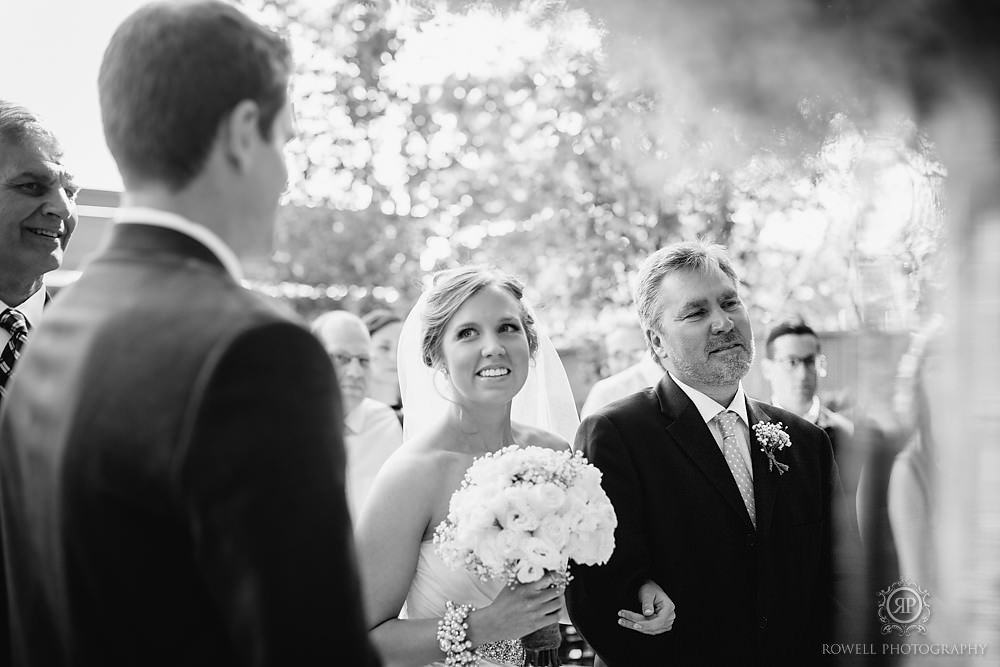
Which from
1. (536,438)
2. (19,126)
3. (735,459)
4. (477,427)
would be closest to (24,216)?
(19,126)

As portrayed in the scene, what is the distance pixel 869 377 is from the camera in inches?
45.0

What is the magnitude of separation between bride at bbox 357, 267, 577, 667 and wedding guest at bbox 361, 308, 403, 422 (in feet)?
10.2

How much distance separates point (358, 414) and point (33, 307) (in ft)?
9.95

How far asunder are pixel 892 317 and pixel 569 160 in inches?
226

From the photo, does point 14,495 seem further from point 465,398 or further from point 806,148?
point 465,398

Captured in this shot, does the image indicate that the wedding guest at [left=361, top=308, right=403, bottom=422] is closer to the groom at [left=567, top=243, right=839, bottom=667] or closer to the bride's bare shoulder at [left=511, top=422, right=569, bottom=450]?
the bride's bare shoulder at [left=511, top=422, right=569, bottom=450]

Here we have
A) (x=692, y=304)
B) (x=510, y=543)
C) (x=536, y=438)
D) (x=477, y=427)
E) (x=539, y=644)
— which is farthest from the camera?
(x=536, y=438)

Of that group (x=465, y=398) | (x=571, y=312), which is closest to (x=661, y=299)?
(x=465, y=398)

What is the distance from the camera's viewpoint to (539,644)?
11.2 feet

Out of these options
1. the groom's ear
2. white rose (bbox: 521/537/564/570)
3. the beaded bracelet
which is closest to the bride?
the beaded bracelet

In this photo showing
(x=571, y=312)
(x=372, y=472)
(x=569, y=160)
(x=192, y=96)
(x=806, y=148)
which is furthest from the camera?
(x=571, y=312)

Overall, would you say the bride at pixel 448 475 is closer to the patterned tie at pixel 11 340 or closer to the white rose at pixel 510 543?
the white rose at pixel 510 543

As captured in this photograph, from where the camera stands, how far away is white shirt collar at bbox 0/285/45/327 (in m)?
3.25

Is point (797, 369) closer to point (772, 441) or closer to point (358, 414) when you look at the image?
point (358, 414)
